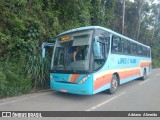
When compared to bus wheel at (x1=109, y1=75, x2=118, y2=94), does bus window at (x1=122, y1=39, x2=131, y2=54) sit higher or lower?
higher

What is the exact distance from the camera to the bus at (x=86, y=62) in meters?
7.49

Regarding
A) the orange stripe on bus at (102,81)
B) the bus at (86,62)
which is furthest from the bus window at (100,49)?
the orange stripe on bus at (102,81)

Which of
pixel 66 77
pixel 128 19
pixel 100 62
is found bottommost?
pixel 66 77

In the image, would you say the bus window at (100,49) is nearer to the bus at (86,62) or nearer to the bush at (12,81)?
the bus at (86,62)

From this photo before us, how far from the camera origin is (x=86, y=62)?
24.6 ft

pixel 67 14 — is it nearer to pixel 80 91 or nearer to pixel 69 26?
pixel 69 26

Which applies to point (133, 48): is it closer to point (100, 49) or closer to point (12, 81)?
point (100, 49)

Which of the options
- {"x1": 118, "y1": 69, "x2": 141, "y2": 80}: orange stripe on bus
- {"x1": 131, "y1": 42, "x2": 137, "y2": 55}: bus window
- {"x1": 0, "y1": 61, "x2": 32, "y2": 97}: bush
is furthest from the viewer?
{"x1": 131, "y1": 42, "x2": 137, "y2": 55}: bus window

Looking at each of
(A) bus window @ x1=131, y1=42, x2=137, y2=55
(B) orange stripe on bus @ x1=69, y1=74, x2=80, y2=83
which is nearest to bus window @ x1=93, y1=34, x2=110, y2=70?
(B) orange stripe on bus @ x1=69, y1=74, x2=80, y2=83

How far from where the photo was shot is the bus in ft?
24.6

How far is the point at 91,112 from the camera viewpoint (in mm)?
6309

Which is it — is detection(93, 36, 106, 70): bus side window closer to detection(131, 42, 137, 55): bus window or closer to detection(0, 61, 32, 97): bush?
detection(0, 61, 32, 97): bush

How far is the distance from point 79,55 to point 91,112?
7.80ft

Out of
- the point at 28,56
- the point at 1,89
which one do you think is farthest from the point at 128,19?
the point at 1,89
